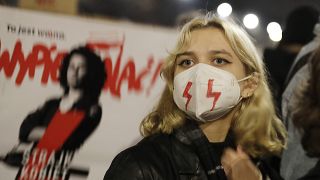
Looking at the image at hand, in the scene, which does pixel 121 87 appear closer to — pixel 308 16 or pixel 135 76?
pixel 135 76

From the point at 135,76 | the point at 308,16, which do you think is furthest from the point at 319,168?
the point at 308,16

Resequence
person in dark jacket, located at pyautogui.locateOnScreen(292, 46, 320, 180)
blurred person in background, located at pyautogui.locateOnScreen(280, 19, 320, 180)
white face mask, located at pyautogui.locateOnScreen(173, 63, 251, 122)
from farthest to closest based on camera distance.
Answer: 1. blurred person in background, located at pyautogui.locateOnScreen(280, 19, 320, 180)
2. white face mask, located at pyautogui.locateOnScreen(173, 63, 251, 122)
3. person in dark jacket, located at pyautogui.locateOnScreen(292, 46, 320, 180)

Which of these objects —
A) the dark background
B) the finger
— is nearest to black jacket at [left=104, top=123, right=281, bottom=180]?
the finger

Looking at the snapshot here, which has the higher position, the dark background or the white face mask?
the dark background

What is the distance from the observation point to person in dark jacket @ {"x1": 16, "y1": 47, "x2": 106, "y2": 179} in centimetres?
193

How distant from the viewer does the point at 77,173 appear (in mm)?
1949

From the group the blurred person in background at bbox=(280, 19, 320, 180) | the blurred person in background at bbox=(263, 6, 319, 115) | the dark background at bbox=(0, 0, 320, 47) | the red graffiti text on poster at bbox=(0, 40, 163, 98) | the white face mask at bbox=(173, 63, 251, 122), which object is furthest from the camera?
the blurred person in background at bbox=(263, 6, 319, 115)

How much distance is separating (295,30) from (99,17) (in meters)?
1.13

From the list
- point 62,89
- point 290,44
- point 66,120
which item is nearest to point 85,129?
point 66,120

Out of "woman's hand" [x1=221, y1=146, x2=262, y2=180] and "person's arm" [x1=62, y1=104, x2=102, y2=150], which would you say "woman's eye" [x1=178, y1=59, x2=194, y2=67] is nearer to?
"woman's hand" [x1=221, y1=146, x2=262, y2=180]

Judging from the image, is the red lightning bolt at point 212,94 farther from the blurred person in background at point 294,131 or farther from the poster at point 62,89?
the poster at point 62,89

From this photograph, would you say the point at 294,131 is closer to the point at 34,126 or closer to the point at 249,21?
the point at 34,126

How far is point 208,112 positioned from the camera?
153cm

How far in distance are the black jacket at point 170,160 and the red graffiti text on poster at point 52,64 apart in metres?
0.57
